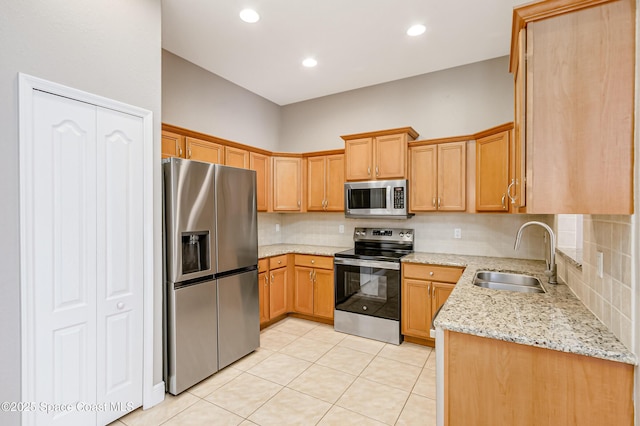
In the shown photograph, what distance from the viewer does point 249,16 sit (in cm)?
251

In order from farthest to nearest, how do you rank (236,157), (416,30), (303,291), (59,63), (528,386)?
(303,291)
(236,157)
(416,30)
(59,63)
(528,386)

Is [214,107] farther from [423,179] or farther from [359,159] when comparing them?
[423,179]

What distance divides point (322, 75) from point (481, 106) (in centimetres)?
187

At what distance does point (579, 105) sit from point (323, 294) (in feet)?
10.1

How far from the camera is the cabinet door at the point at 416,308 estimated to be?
122 inches

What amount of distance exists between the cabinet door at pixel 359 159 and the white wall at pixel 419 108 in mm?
492

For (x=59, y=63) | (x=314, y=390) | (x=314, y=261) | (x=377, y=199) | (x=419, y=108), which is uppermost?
(x=419, y=108)

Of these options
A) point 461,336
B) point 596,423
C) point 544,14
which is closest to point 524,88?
point 544,14

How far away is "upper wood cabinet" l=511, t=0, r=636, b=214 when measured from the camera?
1.15 meters

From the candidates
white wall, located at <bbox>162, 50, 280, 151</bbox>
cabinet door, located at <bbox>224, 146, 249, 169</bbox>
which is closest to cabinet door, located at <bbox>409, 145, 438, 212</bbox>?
cabinet door, located at <bbox>224, 146, 249, 169</bbox>

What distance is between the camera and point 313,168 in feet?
13.7

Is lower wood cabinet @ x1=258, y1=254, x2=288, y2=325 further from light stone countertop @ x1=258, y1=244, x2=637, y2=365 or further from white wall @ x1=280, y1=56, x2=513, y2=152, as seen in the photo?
light stone countertop @ x1=258, y1=244, x2=637, y2=365

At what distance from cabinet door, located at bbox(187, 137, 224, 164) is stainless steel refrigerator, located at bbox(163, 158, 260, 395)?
1.87 ft

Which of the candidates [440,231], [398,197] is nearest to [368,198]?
[398,197]
